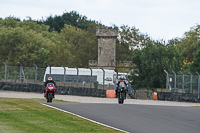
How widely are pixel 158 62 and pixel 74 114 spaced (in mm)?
42730

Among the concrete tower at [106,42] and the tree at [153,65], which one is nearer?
the tree at [153,65]

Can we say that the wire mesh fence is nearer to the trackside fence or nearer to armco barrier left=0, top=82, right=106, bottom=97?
the trackside fence

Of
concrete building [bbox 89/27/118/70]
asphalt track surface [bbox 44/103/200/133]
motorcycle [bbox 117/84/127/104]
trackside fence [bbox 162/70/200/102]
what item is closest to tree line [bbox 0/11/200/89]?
concrete building [bbox 89/27/118/70]

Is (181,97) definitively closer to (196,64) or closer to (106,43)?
(196,64)

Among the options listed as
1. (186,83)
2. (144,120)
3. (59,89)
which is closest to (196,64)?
(59,89)

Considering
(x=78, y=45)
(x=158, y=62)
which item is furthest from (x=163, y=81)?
(x=78, y=45)

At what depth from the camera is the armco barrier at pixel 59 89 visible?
138 feet

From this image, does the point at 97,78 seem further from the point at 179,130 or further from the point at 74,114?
the point at 179,130

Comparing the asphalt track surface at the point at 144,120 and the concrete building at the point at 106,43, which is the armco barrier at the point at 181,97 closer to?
the asphalt track surface at the point at 144,120

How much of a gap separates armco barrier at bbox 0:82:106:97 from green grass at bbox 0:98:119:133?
23.6m

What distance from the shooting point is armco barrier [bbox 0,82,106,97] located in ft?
138

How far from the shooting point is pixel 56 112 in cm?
1830

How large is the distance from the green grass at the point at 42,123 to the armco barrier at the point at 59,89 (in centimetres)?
2360

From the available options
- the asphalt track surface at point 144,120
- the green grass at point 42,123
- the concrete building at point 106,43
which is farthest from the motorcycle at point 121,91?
the concrete building at point 106,43
